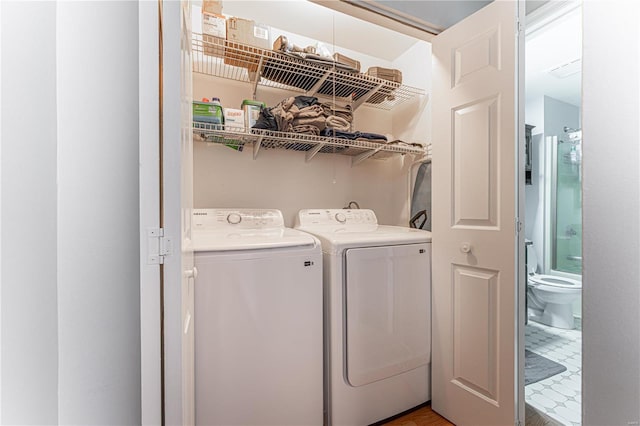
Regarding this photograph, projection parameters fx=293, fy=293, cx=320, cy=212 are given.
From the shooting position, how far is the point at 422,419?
1608mm

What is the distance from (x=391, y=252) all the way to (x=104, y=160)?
129 cm

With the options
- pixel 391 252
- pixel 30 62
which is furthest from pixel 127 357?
pixel 391 252

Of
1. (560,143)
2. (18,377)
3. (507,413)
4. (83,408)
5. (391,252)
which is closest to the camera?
(18,377)

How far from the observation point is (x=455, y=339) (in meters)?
1.57

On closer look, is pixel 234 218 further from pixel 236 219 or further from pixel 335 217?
pixel 335 217

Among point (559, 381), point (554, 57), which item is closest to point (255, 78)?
point (554, 57)

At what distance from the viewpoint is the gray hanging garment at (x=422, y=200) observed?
2109 mm

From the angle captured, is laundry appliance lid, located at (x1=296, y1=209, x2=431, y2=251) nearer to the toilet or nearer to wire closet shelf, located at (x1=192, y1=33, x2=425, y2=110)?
wire closet shelf, located at (x1=192, y1=33, x2=425, y2=110)

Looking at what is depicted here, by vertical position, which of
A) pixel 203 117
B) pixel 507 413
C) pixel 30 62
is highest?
pixel 203 117

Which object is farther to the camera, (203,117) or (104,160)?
(203,117)

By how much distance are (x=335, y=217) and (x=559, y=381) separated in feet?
5.84

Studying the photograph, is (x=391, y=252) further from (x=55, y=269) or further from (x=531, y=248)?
(x=531, y=248)

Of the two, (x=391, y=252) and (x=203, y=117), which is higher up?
(x=203, y=117)

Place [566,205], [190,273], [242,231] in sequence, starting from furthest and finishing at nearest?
[566,205]
[242,231]
[190,273]
